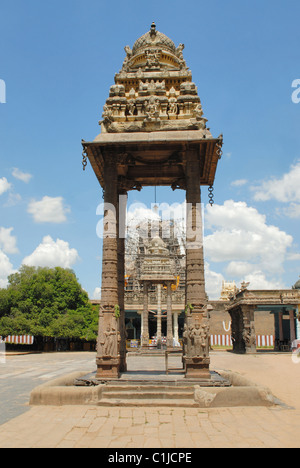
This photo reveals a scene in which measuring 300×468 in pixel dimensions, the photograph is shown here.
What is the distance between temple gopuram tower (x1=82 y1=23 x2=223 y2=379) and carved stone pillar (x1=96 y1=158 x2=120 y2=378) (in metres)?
0.02

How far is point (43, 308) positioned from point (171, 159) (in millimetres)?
29825

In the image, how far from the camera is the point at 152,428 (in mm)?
6762

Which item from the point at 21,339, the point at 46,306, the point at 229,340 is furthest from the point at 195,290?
the point at 229,340

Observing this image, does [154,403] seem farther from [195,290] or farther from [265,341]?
[265,341]

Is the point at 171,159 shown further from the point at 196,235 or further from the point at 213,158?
the point at 196,235

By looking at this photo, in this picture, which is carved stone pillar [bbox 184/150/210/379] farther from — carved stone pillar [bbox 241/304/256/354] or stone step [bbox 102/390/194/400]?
carved stone pillar [bbox 241/304/256/354]

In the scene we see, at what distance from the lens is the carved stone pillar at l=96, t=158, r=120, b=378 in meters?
10.0

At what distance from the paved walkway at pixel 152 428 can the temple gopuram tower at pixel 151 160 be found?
207 cm

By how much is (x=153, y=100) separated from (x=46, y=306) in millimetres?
30886

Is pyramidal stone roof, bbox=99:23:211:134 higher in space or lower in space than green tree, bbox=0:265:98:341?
higher

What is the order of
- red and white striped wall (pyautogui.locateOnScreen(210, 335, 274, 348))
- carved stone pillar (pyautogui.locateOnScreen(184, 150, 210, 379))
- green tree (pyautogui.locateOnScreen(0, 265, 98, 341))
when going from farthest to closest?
red and white striped wall (pyautogui.locateOnScreen(210, 335, 274, 348)) → green tree (pyautogui.locateOnScreen(0, 265, 98, 341)) → carved stone pillar (pyautogui.locateOnScreen(184, 150, 210, 379))

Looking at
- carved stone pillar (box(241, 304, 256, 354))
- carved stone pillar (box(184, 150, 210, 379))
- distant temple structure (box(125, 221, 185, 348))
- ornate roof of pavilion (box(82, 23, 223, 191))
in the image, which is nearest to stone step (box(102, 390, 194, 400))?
carved stone pillar (box(184, 150, 210, 379))

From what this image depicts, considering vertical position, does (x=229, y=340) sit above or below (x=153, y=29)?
below

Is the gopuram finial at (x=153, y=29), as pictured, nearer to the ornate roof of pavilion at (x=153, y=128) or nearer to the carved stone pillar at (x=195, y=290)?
the ornate roof of pavilion at (x=153, y=128)
